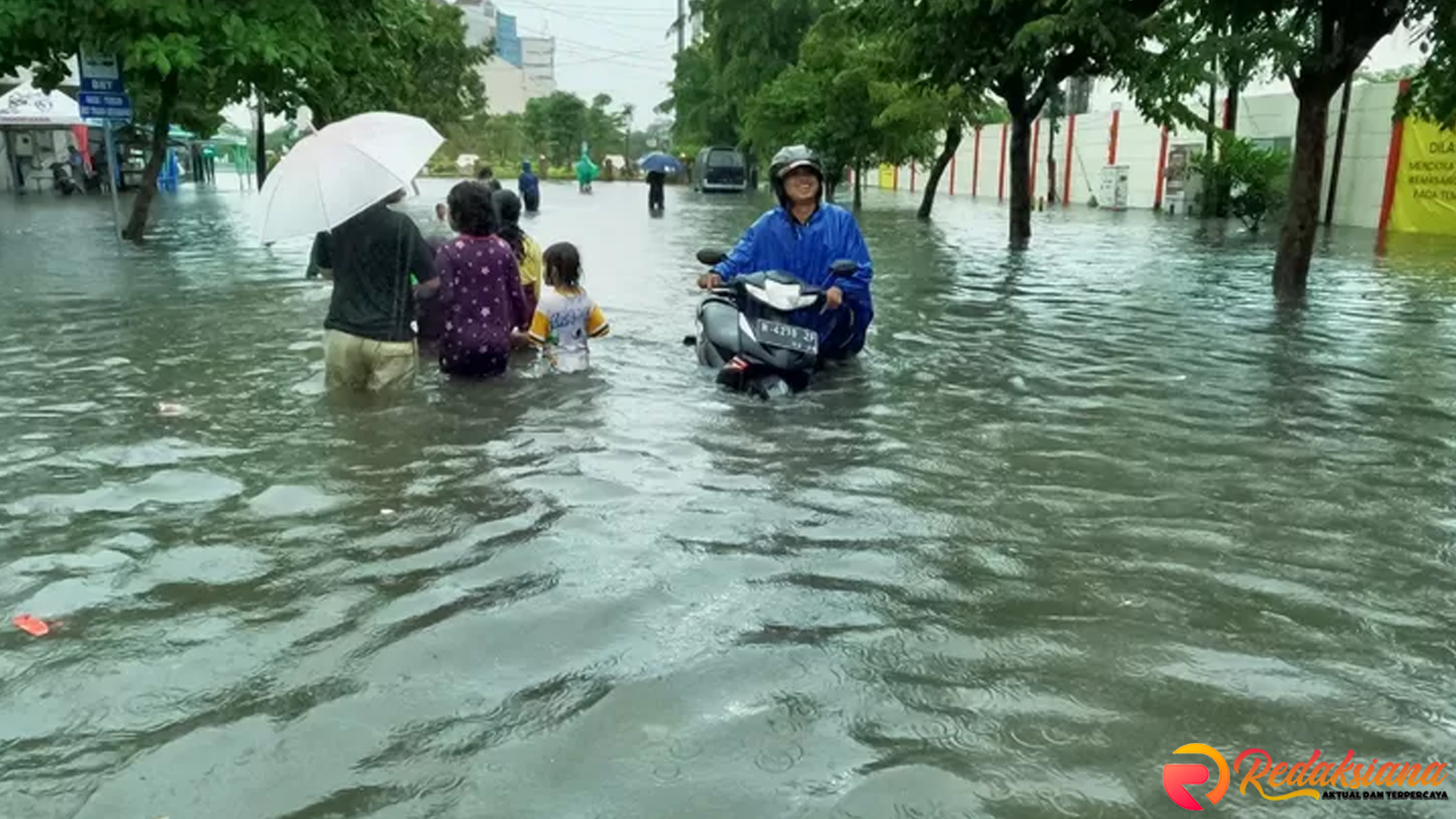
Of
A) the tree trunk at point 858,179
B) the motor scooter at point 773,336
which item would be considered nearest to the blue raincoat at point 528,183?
the tree trunk at point 858,179

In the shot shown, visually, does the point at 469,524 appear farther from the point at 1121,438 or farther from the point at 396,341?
the point at 1121,438

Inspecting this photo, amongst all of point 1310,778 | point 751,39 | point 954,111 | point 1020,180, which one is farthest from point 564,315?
point 751,39

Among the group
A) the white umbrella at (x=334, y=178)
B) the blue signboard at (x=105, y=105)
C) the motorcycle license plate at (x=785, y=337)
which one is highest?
the blue signboard at (x=105, y=105)

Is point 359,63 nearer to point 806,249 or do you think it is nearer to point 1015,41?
point 1015,41

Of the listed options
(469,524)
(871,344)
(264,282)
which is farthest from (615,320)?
(469,524)

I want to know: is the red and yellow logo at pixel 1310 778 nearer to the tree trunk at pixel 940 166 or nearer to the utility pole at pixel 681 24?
the tree trunk at pixel 940 166

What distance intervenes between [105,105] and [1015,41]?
12032 millimetres

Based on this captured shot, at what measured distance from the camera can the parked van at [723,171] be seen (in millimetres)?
47188

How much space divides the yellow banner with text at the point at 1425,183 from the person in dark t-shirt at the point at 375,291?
21.6 meters

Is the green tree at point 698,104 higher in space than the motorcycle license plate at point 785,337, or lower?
higher

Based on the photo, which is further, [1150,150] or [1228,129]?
[1150,150]

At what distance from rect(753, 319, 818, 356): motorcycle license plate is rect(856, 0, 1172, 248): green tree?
27.8 ft

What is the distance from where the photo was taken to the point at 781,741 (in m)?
3.15

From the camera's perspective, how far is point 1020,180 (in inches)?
800
